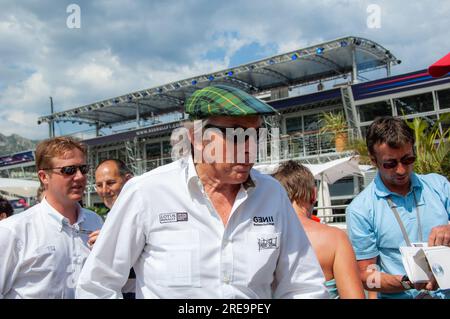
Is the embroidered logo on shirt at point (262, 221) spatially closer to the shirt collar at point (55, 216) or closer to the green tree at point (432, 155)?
the shirt collar at point (55, 216)

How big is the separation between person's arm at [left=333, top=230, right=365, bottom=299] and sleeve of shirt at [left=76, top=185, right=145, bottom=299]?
119 centimetres

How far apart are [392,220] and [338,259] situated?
40 cm

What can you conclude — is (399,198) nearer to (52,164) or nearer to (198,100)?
(198,100)

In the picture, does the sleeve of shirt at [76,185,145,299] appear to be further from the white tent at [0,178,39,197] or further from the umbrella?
the white tent at [0,178,39,197]

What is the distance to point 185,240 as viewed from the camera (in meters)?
1.57

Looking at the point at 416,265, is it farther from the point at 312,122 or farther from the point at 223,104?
the point at 312,122

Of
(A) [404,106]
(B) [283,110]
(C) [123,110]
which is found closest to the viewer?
(A) [404,106]

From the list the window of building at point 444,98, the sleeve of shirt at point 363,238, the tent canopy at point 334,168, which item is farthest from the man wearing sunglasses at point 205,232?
the window of building at point 444,98

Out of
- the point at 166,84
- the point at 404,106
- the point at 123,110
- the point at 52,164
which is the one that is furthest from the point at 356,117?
the point at 52,164

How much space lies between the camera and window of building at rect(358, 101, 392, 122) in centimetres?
1605

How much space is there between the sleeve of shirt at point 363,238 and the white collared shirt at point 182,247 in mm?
875

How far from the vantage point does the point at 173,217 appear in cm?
159

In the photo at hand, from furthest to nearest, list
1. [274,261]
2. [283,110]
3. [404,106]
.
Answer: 1. [283,110]
2. [404,106]
3. [274,261]
